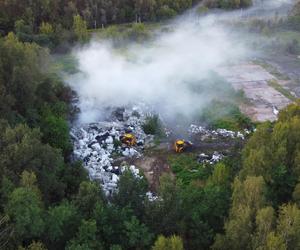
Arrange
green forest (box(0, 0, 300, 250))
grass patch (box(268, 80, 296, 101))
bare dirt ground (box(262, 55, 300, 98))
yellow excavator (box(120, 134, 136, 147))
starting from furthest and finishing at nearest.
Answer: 1. bare dirt ground (box(262, 55, 300, 98))
2. grass patch (box(268, 80, 296, 101))
3. yellow excavator (box(120, 134, 136, 147))
4. green forest (box(0, 0, 300, 250))

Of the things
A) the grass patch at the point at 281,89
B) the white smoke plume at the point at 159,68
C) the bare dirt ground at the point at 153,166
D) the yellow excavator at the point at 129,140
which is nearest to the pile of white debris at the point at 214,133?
the white smoke plume at the point at 159,68

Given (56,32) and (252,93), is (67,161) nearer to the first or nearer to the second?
(252,93)

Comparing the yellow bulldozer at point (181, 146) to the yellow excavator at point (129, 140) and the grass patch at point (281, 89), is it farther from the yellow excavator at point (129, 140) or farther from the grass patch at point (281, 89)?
the grass patch at point (281, 89)

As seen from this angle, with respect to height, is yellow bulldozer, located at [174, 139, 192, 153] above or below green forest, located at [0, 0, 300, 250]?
below

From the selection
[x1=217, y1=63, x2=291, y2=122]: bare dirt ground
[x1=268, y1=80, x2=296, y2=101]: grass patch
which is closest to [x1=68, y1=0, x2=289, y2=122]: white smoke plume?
[x1=217, y1=63, x2=291, y2=122]: bare dirt ground

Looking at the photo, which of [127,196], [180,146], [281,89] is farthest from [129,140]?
[281,89]

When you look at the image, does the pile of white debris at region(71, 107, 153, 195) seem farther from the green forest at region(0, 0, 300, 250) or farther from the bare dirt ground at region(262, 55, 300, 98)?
the bare dirt ground at region(262, 55, 300, 98)

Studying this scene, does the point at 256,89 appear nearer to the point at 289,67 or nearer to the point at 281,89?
the point at 281,89
